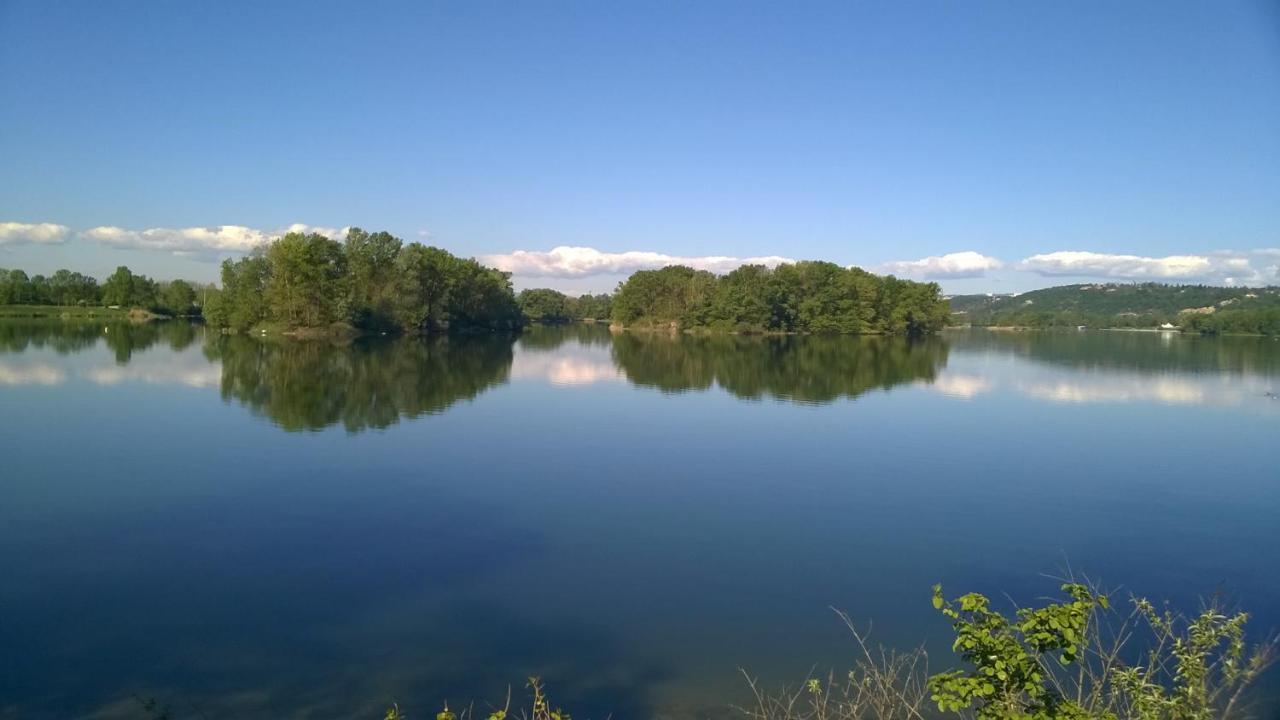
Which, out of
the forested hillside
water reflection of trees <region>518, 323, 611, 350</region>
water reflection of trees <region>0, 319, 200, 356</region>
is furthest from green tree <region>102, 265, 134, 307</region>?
the forested hillside

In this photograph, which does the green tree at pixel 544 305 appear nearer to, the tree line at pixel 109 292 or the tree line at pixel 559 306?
the tree line at pixel 559 306

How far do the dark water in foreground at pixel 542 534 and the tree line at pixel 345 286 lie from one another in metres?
36.5

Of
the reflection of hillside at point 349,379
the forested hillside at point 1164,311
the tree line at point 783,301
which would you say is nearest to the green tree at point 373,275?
the reflection of hillside at point 349,379

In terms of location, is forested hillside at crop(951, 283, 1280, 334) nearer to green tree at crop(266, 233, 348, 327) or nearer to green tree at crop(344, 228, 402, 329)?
green tree at crop(344, 228, 402, 329)

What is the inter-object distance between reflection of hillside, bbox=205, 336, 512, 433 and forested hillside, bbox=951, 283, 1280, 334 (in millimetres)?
101597

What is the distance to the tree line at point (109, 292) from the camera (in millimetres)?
93375

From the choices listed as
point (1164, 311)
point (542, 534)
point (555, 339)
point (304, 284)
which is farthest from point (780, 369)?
point (1164, 311)

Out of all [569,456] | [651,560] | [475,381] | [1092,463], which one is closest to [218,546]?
[651,560]

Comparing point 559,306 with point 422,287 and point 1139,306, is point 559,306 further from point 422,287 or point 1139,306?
point 1139,306

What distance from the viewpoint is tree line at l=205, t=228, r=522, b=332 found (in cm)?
6100

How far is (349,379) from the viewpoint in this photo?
99.5ft

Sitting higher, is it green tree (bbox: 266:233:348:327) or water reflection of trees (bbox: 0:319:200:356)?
green tree (bbox: 266:233:348:327)

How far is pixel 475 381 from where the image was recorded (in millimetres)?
31500

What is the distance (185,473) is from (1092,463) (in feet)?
62.6
